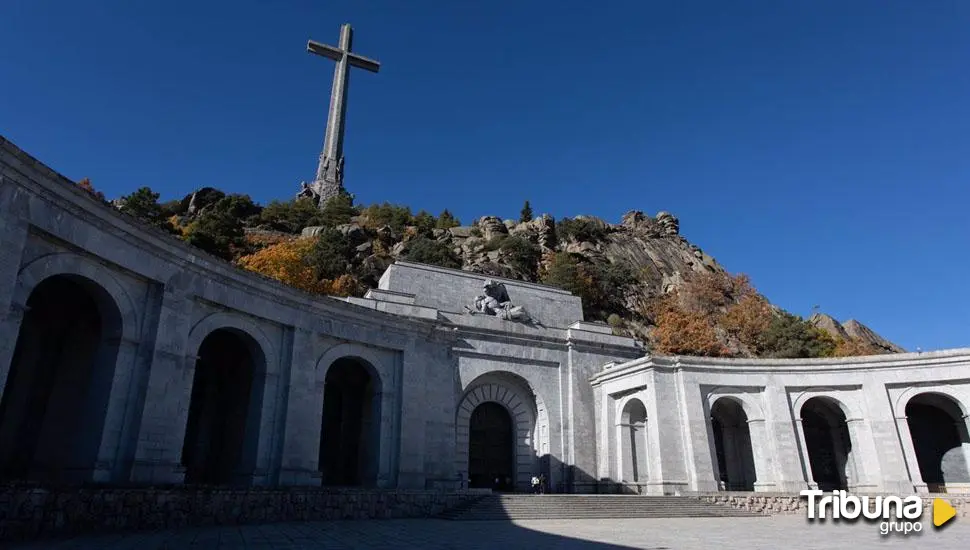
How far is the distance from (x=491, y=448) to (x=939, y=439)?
64.2 feet

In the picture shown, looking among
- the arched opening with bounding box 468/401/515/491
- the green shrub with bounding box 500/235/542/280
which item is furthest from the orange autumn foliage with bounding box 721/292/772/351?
the arched opening with bounding box 468/401/515/491

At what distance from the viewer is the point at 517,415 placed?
28250 millimetres

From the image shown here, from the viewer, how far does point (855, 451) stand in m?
25.1

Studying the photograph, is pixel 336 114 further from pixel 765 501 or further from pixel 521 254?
pixel 765 501

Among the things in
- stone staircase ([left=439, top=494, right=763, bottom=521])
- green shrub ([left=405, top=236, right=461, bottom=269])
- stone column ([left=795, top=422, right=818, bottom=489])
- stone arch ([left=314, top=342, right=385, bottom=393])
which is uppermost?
green shrub ([left=405, top=236, right=461, bottom=269])

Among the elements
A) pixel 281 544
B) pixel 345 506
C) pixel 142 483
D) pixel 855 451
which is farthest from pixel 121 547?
pixel 855 451

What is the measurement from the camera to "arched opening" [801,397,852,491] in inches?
1078

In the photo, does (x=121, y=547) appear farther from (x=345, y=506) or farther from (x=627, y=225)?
(x=627, y=225)

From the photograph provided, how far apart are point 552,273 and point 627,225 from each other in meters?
31.4

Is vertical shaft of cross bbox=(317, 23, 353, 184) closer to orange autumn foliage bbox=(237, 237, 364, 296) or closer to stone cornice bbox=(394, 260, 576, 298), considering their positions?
orange autumn foliage bbox=(237, 237, 364, 296)

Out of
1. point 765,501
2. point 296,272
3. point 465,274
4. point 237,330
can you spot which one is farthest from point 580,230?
point 237,330

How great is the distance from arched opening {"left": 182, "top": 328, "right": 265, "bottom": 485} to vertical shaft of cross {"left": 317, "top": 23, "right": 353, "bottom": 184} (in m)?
63.7

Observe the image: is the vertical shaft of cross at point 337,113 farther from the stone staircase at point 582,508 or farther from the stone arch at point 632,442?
the stone staircase at point 582,508

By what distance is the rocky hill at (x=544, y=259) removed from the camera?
171ft
